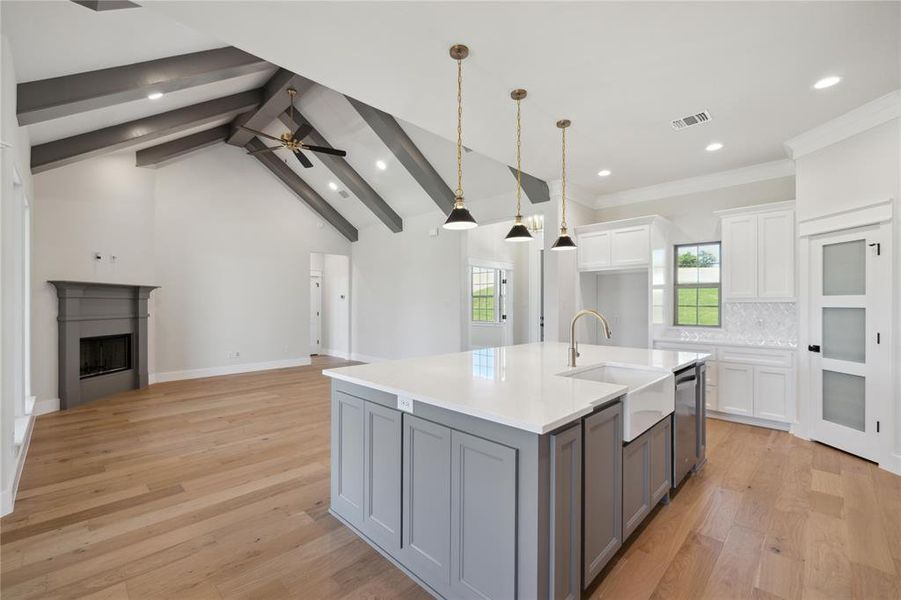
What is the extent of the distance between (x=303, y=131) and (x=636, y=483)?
6296 mm

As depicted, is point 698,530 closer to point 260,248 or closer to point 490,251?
point 490,251

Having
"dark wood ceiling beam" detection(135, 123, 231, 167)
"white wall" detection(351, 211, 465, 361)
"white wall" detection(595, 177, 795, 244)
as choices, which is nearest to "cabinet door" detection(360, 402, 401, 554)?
"white wall" detection(351, 211, 465, 361)

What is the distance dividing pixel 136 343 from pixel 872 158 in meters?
8.86

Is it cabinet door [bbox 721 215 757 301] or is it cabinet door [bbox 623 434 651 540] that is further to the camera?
cabinet door [bbox 721 215 757 301]

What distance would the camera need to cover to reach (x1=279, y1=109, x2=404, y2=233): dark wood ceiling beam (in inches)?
256

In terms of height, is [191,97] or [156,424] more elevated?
[191,97]

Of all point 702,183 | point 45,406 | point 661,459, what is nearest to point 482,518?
point 661,459

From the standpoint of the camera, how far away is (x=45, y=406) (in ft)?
15.5

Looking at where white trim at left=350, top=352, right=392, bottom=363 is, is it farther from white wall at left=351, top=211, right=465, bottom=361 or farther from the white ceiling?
the white ceiling

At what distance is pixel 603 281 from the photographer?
601 cm

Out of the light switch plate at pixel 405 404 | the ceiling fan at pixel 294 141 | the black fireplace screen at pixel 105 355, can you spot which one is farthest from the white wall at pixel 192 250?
the light switch plate at pixel 405 404

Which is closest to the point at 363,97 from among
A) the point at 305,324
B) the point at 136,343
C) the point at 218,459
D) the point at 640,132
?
the point at 640,132

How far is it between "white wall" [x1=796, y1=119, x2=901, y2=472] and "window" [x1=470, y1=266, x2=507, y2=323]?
4.58 meters

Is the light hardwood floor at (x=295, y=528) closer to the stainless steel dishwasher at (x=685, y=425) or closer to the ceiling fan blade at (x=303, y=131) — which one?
the stainless steel dishwasher at (x=685, y=425)
